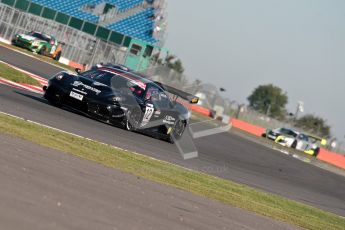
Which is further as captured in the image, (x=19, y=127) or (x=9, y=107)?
(x=9, y=107)

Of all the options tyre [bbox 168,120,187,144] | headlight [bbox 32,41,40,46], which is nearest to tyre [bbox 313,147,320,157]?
headlight [bbox 32,41,40,46]

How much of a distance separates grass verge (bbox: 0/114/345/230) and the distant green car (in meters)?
29.2

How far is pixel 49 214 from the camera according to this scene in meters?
6.48

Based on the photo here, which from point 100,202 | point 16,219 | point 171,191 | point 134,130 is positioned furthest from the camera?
point 134,130

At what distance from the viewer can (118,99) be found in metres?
17.4

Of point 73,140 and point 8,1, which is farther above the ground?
point 8,1

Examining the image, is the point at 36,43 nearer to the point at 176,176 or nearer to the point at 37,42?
the point at 37,42

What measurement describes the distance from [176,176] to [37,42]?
3089cm

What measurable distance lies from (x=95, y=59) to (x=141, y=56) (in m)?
2.97

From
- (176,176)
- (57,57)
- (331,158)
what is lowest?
(176,176)

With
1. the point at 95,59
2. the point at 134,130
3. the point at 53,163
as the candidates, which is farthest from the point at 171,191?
the point at 95,59

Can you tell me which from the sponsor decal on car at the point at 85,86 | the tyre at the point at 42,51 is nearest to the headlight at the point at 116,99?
the sponsor decal on car at the point at 85,86

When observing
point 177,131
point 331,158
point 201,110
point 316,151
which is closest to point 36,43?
point 201,110

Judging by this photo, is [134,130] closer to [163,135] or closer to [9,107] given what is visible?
[163,135]
